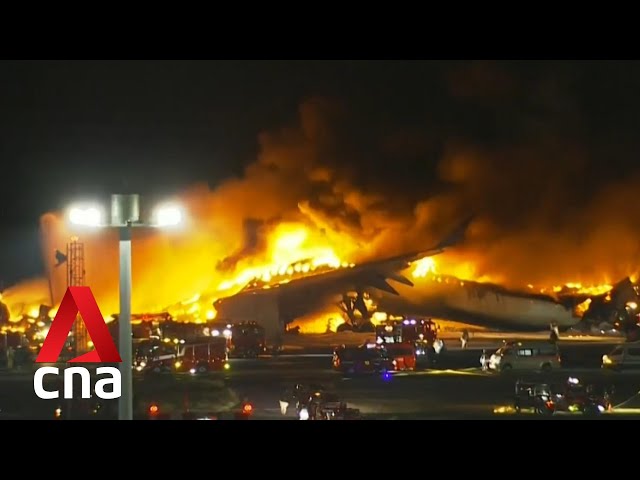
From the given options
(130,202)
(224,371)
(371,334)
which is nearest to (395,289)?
(371,334)

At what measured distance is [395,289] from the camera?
659 centimetres

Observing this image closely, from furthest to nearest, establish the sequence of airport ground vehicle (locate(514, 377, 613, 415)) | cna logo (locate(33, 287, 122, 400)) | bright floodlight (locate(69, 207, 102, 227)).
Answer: airport ground vehicle (locate(514, 377, 613, 415)), cna logo (locate(33, 287, 122, 400)), bright floodlight (locate(69, 207, 102, 227))

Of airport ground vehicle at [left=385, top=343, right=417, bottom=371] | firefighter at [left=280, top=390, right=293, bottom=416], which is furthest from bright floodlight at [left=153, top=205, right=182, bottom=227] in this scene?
airport ground vehicle at [left=385, top=343, right=417, bottom=371]

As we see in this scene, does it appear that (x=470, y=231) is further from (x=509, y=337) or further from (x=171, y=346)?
(x=171, y=346)

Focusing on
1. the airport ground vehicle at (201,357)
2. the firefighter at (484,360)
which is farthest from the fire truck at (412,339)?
the airport ground vehicle at (201,357)

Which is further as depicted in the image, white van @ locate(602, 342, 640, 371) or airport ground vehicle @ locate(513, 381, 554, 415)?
airport ground vehicle @ locate(513, 381, 554, 415)

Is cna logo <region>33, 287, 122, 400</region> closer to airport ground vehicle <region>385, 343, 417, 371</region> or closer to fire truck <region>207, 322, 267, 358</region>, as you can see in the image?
fire truck <region>207, 322, 267, 358</region>

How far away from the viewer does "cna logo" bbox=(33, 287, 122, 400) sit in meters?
6.45

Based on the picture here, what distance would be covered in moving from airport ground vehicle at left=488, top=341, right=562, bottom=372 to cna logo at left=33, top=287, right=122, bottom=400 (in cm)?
294

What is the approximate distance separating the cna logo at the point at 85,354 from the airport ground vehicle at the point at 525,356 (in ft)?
9.65

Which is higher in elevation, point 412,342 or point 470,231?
point 470,231

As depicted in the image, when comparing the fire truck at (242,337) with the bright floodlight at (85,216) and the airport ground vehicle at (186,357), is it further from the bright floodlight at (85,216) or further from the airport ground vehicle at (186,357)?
the bright floodlight at (85,216)

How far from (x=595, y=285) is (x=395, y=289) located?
5.08 feet

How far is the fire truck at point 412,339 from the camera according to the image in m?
6.56
